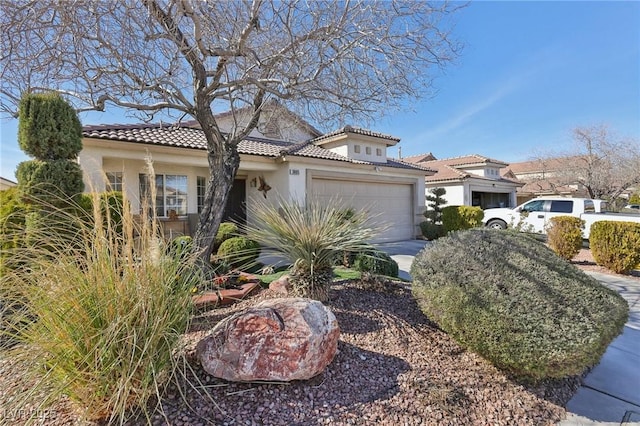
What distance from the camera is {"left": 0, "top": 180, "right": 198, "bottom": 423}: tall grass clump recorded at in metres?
2.02

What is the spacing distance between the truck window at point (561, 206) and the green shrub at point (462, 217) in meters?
3.09

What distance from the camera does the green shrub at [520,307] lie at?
2684 mm

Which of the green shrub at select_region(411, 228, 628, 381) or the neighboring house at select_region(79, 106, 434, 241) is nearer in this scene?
the green shrub at select_region(411, 228, 628, 381)

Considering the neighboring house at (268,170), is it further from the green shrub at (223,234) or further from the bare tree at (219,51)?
the bare tree at (219,51)

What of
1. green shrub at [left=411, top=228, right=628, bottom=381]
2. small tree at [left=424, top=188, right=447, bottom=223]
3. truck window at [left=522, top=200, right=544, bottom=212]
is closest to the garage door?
small tree at [left=424, top=188, right=447, bottom=223]

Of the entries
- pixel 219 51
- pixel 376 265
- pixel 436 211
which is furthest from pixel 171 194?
pixel 436 211

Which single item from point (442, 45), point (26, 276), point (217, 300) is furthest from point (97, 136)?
point (442, 45)

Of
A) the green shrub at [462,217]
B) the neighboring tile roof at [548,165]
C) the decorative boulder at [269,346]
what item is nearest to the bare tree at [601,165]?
the neighboring tile roof at [548,165]

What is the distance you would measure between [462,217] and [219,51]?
12.5 m

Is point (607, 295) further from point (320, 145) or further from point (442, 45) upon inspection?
point (320, 145)

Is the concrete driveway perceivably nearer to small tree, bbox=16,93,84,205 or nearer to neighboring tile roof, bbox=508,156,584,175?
small tree, bbox=16,93,84,205

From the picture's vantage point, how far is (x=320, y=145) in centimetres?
1466

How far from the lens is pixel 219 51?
16.0 ft

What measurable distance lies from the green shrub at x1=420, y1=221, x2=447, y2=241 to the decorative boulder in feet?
40.5
